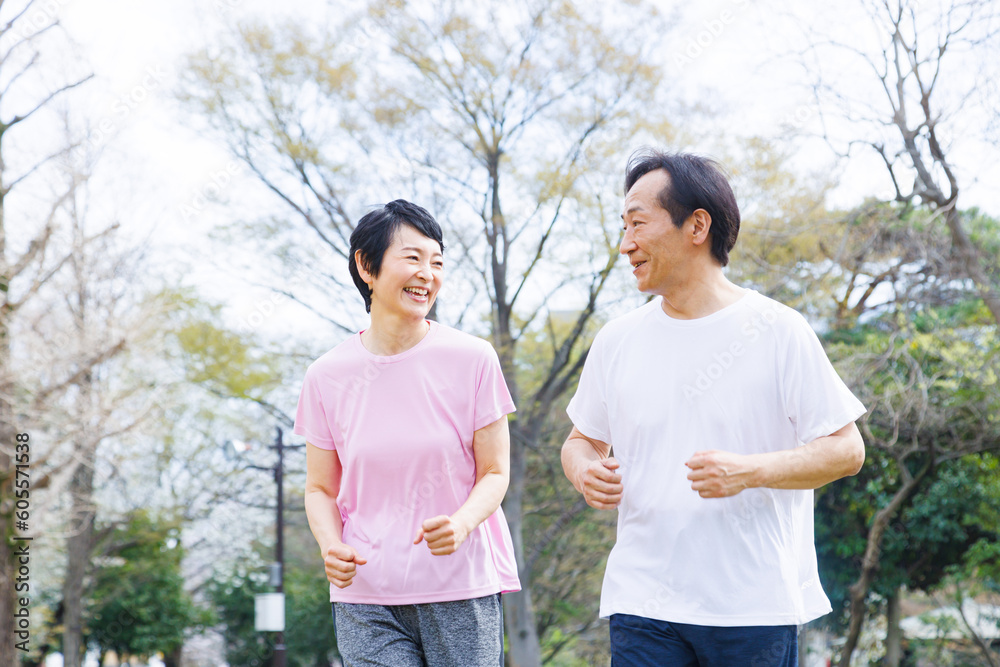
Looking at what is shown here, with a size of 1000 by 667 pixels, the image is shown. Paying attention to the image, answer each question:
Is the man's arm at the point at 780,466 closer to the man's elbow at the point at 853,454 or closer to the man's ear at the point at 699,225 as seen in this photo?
the man's elbow at the point at 853,454

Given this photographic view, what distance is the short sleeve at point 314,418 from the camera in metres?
2.79

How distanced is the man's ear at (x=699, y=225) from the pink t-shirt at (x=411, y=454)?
2.29ft

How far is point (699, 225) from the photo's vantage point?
8.23ft

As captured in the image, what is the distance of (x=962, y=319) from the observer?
13156mm

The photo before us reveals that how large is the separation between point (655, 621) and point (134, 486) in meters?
20.2

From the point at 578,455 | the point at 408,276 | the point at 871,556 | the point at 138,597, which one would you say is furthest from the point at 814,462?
the point at 138,597

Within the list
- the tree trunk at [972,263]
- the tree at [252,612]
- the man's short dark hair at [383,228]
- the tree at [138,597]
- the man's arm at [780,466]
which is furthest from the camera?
the tree at [252,612]

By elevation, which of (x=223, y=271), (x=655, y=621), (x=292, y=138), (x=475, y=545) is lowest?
(x=655, y=621)

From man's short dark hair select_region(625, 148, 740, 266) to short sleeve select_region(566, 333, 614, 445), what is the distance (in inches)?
17.0

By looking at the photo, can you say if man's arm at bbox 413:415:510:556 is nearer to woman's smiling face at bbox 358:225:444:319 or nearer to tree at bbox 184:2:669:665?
woman's smiling face at bbox 358:225:444:319

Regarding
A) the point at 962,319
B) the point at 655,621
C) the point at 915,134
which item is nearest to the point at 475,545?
the point at 655,621

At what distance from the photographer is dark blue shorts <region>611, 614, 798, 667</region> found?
2217 mm

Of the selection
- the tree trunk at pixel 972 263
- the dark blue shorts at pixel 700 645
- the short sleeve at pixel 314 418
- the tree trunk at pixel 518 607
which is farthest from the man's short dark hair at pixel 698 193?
the tree trunk at pixel 518 607

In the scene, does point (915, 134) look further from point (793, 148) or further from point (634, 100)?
point (634, 100)
